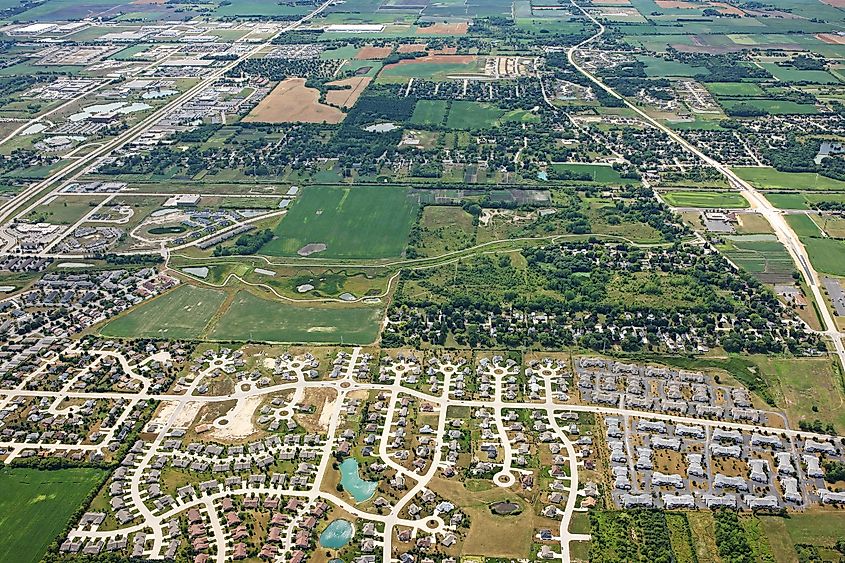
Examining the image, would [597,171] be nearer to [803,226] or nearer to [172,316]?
[803,226]

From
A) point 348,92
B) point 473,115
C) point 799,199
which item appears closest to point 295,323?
point 473,115

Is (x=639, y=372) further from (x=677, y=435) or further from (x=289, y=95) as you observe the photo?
(x=289, y=95)

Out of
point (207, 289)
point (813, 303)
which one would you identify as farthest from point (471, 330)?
point (813, 303)

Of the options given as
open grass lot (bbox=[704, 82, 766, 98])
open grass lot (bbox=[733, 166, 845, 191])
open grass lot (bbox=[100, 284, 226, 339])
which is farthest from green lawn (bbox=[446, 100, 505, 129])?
open grass lot (bbox=[100, 284, 226, 339])

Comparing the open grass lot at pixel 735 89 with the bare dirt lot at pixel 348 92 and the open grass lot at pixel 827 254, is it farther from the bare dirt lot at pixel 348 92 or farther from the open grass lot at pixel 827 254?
the bare dirt lot at pixel 348 92

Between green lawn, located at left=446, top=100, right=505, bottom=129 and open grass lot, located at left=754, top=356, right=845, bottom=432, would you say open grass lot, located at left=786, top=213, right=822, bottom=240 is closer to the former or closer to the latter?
open grass lot, located at left=754, top=356, right=845, bottom=432
